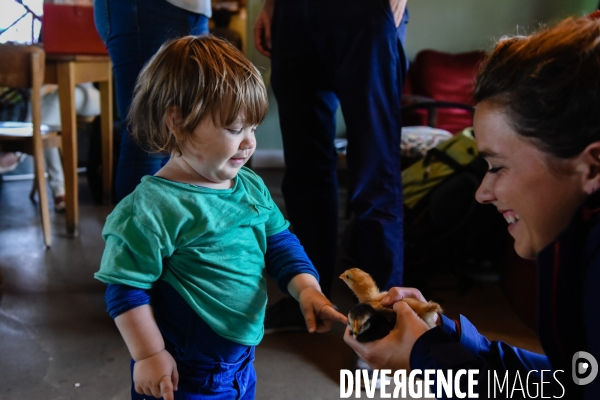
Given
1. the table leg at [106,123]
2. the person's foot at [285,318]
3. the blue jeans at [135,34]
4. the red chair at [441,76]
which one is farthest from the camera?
the red chair at [441,76]

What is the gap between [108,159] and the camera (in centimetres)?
289

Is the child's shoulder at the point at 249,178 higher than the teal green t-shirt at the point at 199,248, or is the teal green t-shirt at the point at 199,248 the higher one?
the child's shoulder at the point at 249,178

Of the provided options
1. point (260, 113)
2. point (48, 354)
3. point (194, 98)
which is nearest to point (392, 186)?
point (260, 113)

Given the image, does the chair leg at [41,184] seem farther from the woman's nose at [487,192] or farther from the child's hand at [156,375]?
the woman's nose at [487,192]

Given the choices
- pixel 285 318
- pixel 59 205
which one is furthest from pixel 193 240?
pixel 59 205

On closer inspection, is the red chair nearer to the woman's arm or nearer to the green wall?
the green wall

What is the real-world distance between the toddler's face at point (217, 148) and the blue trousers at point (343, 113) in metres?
0.58

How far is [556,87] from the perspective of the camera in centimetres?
63

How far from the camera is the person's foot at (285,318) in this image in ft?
5.44

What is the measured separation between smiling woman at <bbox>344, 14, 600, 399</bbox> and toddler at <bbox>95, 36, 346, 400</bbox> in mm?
198

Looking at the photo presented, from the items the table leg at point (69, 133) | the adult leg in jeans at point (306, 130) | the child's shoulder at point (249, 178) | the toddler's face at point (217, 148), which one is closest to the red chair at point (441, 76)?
the table leg at point (69, 133)

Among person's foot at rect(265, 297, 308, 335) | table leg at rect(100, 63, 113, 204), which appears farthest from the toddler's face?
→ table leg at rect(100, 63, 113, 204)

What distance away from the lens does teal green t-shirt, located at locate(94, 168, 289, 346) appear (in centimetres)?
77

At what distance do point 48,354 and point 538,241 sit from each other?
1.30 meters
